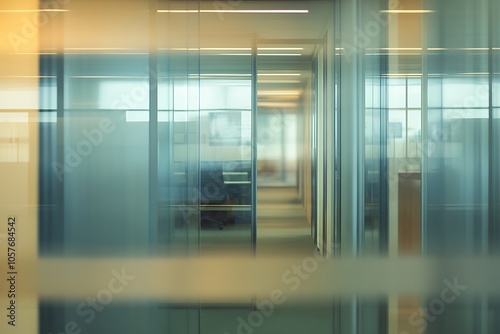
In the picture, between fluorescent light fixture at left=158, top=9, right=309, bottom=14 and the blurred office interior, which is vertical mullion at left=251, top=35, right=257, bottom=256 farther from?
fluorescent light fixture at left=158, top=9, right=309, bottom=14

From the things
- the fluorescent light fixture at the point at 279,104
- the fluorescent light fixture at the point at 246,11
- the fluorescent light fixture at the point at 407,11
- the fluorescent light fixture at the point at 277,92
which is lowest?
the fluorescent light fixture at the point at 279,104

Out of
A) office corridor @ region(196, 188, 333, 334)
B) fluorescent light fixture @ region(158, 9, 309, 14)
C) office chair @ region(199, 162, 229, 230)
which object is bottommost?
office corridor @ region(196, 188, 333, 334)

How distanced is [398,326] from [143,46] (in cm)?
260

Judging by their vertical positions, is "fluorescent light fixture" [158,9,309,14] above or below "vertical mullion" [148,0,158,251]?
above

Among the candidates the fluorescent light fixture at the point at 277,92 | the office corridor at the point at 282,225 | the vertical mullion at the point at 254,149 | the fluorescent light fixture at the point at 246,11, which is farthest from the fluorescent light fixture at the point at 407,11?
the office corridor at the point at 282,225

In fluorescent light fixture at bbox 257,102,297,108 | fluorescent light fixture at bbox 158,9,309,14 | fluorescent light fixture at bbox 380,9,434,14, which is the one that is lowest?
fluorescent light fixture at bbox 257,102,297,108

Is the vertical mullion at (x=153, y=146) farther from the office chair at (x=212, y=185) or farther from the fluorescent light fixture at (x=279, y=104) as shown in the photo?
the fluorescent light fixture at (x=279, y=104)

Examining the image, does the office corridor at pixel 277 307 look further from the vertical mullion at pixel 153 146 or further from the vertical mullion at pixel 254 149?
the vertical mullion at pixel 153 146

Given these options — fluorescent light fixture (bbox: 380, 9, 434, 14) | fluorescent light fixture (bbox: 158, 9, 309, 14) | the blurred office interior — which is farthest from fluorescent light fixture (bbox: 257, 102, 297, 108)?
fluorescent light fixture (bbox: 380, 9, 434, 14)

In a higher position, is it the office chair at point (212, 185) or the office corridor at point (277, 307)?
the office chair at point (212, 185)

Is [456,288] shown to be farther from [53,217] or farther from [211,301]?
[53,217]

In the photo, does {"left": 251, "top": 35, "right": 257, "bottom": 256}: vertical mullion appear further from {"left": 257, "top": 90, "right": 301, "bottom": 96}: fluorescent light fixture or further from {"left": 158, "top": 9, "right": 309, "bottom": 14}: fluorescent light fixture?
{"left": 158, "top": 9, "right": 309, "bottom": 14}: fluorescent light fixture

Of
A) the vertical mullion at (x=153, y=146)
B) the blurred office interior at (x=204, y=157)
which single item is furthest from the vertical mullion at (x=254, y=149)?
the vertical mullion at (x=153, y=146)

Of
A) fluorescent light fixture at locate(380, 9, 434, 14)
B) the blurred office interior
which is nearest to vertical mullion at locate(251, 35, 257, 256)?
the blurred office interior
